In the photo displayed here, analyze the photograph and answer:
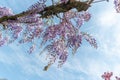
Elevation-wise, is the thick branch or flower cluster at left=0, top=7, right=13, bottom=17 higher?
flower cluster at left=0, top=7, right=13, bottom=17

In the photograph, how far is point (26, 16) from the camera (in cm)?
1155

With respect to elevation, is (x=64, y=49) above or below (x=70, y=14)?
below

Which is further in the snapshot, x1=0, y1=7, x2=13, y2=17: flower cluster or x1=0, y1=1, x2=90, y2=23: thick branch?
x1=0, y1=7, x2=13, y2=17: flower cluster

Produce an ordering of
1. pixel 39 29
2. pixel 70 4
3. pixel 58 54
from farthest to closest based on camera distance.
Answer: pixel 39 29 < pixel 58 54 < pixel 70 4

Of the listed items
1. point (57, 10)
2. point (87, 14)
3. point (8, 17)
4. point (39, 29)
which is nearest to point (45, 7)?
point (57, 10)

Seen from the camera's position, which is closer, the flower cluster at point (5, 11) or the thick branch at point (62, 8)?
the thick branch at point (62, 8)

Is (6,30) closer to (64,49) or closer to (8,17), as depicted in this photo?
(8,17)

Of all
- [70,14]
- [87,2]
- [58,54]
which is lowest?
[58,54]

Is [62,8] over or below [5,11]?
below

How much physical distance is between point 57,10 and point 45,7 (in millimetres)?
435

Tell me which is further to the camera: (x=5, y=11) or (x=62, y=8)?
(x=5, y=11)

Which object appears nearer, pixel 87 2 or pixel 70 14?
pixel 87 2

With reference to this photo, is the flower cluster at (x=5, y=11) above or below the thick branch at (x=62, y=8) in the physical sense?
above

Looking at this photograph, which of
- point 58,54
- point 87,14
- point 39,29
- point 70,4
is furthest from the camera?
point 87,14
